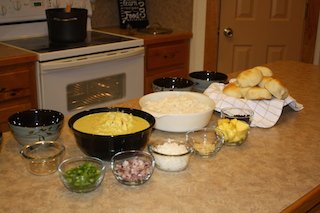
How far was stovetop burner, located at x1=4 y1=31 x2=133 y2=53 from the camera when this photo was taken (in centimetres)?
272

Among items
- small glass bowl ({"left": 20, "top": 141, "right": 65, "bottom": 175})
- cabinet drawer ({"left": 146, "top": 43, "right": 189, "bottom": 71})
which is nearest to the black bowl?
small glass bowl ({"left": 20, "top": 141, "right": 65, "bottom": 175})

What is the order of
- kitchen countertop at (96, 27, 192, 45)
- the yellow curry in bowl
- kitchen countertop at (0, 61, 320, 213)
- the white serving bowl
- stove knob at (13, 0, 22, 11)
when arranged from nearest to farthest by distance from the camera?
kitchen countertop at (0, 61, 320, 213), the yellow curry in bowl, the white serving bowl, stove knob at (13, 0, 22, 11), kitchen countertop at (96, 27, 192, 45)

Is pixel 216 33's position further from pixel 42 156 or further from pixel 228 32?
pixel 42 156

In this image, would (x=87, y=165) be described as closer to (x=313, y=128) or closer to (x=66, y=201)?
(x=66, y=201)

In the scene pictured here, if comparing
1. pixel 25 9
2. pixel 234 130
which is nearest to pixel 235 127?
pixel 234 130

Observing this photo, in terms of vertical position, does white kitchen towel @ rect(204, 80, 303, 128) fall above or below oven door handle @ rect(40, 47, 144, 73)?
above

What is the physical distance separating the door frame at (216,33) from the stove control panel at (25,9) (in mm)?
1177

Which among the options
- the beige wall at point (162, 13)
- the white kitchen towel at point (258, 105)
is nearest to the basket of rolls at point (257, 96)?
the white kitchen towel at point (258, 105)

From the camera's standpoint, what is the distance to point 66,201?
104 centimetres

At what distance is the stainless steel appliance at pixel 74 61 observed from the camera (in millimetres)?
2615

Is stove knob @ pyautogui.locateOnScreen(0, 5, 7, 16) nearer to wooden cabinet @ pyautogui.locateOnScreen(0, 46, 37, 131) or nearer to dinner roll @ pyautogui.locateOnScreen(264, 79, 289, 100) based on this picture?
wooden cabinet @ pyautogui.locateOnScreen(0, 46, 37, 131)

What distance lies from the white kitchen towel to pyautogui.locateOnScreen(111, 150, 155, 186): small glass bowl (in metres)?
0.53

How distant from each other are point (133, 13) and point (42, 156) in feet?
9.06

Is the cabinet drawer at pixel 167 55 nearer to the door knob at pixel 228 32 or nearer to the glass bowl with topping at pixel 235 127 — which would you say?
the door knob at pixel 228 32
